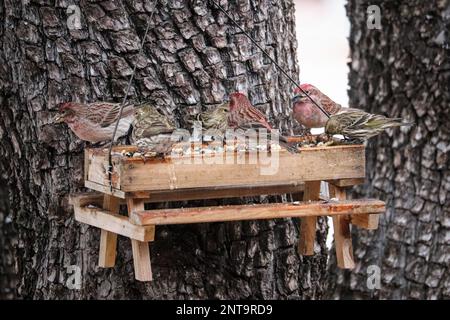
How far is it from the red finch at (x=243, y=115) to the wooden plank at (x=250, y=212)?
80 centimetres

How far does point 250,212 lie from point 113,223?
84 cm

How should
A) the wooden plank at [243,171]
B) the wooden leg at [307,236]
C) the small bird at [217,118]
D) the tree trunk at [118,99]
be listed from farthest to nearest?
the wooden leg at [307,236]
the tree trunk at [118,99]
the small bird at [217,118]
the wooden plank at [243,171]

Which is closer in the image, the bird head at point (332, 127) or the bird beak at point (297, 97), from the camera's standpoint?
the bird head at point (332, 127)

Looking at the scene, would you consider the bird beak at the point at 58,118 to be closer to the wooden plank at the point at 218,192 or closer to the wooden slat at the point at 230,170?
the wooden slat at the point at 230,170

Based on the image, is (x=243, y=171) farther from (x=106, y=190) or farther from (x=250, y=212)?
Result: (x=106, y=190)

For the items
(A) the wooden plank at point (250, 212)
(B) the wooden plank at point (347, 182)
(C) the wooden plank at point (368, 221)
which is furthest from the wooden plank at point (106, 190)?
(C) the wooden plank at point (368, 221)

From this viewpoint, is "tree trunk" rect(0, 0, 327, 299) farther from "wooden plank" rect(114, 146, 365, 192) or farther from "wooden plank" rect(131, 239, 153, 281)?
"wooden plank" rect(114, 146, 365, 192)

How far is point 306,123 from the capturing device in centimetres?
704

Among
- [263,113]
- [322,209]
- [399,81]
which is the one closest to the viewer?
[322,209]

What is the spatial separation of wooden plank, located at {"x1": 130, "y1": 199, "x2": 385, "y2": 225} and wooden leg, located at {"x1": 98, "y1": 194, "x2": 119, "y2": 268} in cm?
53

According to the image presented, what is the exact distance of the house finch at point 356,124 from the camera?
6.50 m

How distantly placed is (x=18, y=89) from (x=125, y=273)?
58.0 inches
